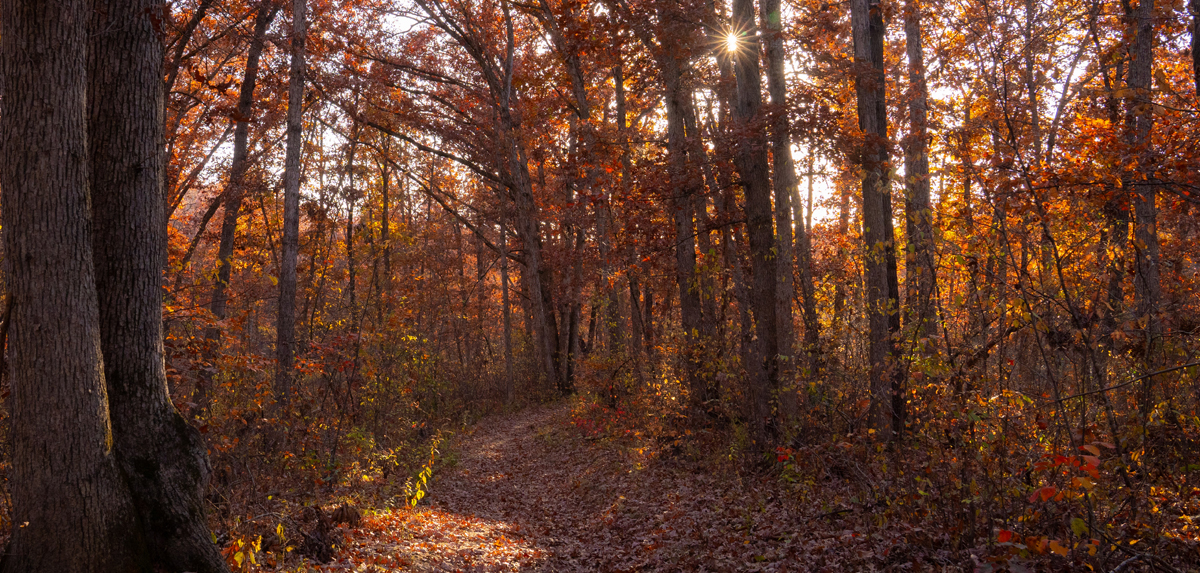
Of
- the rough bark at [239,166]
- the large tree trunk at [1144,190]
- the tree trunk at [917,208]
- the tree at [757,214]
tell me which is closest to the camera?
the large tree trunk at [1144,190]

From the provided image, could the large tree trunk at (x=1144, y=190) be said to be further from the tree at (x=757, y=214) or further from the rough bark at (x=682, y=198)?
the rough bark at (x=682, y=198)

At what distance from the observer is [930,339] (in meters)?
5.27

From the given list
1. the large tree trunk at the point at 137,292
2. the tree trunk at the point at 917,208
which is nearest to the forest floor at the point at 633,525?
the large tree trunk at the point at 137,292

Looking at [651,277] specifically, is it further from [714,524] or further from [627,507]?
[714,524]

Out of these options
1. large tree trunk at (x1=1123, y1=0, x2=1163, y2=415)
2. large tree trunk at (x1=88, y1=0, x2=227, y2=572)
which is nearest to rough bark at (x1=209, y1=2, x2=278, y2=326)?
large tree trunk at (x1=88, y1=0, x2=227, y2=572)

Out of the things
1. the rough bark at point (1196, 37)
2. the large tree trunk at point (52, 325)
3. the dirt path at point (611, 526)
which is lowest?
the dirt path at point (611, 526)

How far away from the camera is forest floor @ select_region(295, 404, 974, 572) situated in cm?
602

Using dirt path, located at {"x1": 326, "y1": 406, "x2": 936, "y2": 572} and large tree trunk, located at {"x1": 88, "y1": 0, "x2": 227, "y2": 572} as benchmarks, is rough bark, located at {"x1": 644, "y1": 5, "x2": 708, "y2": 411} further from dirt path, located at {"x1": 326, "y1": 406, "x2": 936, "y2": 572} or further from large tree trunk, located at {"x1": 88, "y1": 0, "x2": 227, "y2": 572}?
large tree trunk, located at {"x1": 88, "y1": 0, "x2": 227, "y2": 572}

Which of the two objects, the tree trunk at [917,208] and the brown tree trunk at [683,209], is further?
the brown tree trunk at [683,209]

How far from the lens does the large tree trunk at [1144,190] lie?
A: 205 inches

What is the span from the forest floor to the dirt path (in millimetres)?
18

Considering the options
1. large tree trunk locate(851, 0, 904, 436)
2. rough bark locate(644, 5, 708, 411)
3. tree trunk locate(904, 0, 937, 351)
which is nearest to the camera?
tree trunk locate(904, 0, 937, 351)

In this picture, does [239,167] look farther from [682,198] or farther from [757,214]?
[757,214]

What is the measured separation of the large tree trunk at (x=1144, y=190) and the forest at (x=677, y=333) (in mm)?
89
